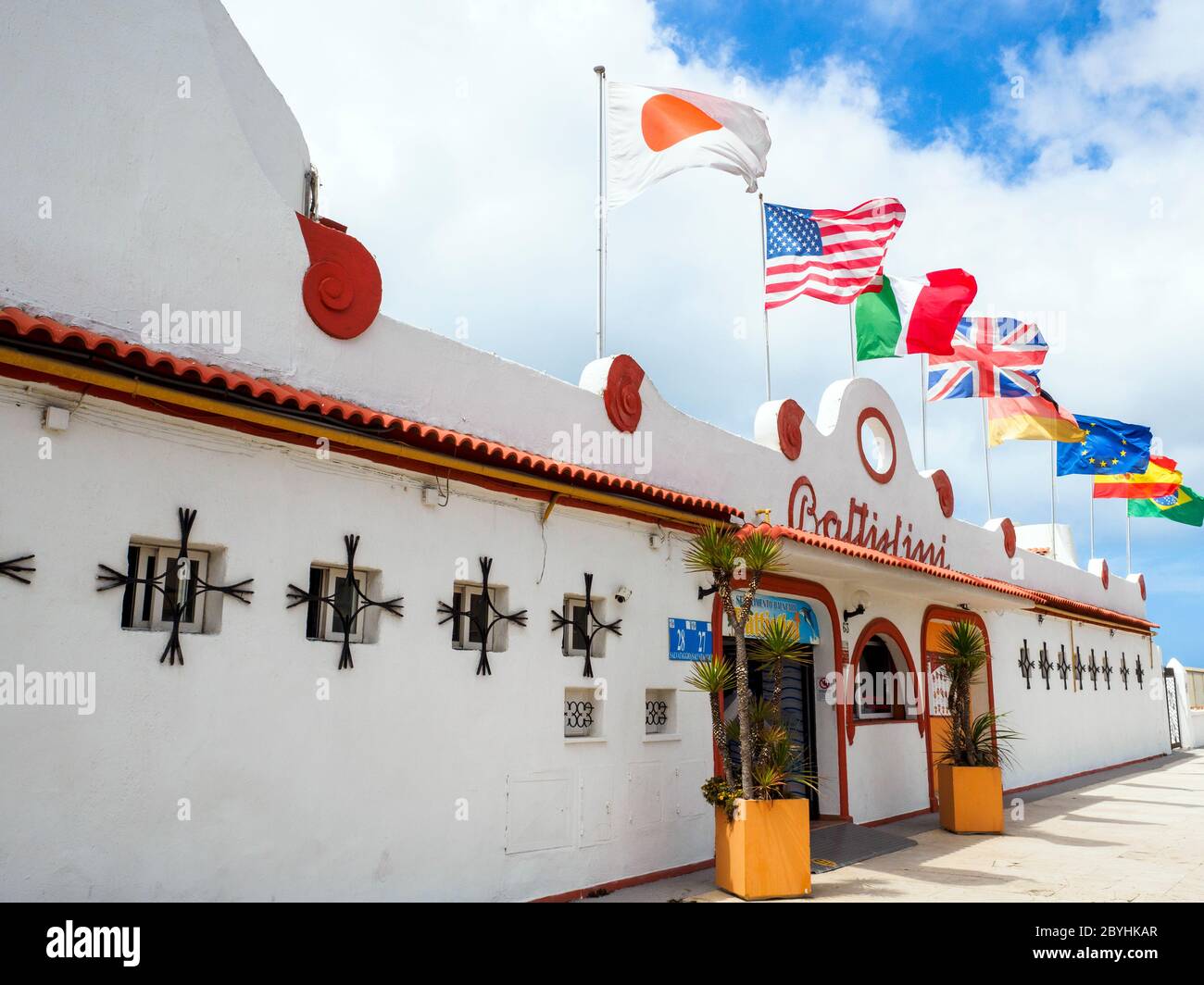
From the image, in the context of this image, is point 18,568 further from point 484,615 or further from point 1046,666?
point 1046,666

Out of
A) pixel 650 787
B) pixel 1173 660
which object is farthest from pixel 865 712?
pixel 1173 660

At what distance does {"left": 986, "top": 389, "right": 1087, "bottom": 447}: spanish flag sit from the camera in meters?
19.7

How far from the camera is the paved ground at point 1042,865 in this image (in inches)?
376

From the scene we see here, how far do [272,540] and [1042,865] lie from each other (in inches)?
387

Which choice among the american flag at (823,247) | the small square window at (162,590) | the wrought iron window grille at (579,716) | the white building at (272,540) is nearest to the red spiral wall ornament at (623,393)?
the white building at (272,540)

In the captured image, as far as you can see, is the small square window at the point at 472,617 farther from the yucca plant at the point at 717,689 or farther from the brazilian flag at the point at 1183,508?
the brazilian flag at the point at 1183,508

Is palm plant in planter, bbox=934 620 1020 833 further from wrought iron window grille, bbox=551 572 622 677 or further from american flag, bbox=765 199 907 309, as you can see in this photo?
wrought iron window grille, bbox=551 572 622 677

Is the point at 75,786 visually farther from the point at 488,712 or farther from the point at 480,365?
the point at 480,365

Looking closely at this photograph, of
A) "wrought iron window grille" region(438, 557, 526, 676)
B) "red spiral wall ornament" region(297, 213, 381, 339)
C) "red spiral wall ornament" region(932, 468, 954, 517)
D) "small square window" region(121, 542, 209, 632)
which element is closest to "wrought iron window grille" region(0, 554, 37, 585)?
"small square window" region(121, 542, 209, 632)

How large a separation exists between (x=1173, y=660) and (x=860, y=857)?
95.7 ft

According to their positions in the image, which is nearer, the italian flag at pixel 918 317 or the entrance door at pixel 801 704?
the entrance door at pixel 801 704

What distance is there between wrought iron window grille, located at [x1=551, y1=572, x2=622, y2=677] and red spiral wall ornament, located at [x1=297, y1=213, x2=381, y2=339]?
3.34m

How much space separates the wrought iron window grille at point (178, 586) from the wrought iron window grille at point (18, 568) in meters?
0.46

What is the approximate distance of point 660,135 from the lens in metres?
11.3
